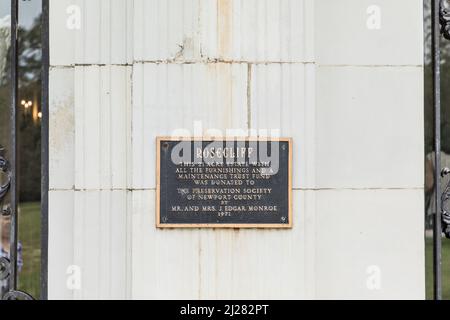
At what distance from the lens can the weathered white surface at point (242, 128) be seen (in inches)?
204

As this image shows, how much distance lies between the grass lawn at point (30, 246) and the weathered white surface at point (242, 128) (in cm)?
24

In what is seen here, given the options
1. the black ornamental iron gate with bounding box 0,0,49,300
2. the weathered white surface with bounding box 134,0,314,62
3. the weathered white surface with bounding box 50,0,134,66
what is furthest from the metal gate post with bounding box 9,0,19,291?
the weathered white surface with bounding box 134,0,314,62

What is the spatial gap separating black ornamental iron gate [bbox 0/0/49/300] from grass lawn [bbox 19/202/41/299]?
6 centimetres

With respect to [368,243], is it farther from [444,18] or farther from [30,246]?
[30,246]

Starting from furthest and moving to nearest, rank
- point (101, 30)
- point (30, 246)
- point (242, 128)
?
point (30, 246)
point (101, 30)
point (242, 128)

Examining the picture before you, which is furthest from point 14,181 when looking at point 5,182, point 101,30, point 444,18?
point 444,18

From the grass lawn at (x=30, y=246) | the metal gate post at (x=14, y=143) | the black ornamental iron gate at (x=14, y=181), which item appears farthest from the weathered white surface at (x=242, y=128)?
the metal gate post at (x=14, y=143)

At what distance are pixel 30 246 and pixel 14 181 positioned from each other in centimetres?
62

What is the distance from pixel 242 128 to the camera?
205 inches

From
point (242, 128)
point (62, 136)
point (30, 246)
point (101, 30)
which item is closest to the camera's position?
point (242, 128)

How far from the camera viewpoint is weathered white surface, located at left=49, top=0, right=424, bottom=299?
204 inches

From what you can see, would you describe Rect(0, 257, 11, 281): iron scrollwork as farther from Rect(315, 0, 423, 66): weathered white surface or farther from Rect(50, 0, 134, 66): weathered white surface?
Rect(315, 0, 423, 66): weathered white surface

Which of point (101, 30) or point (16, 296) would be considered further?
point (16, 296)
